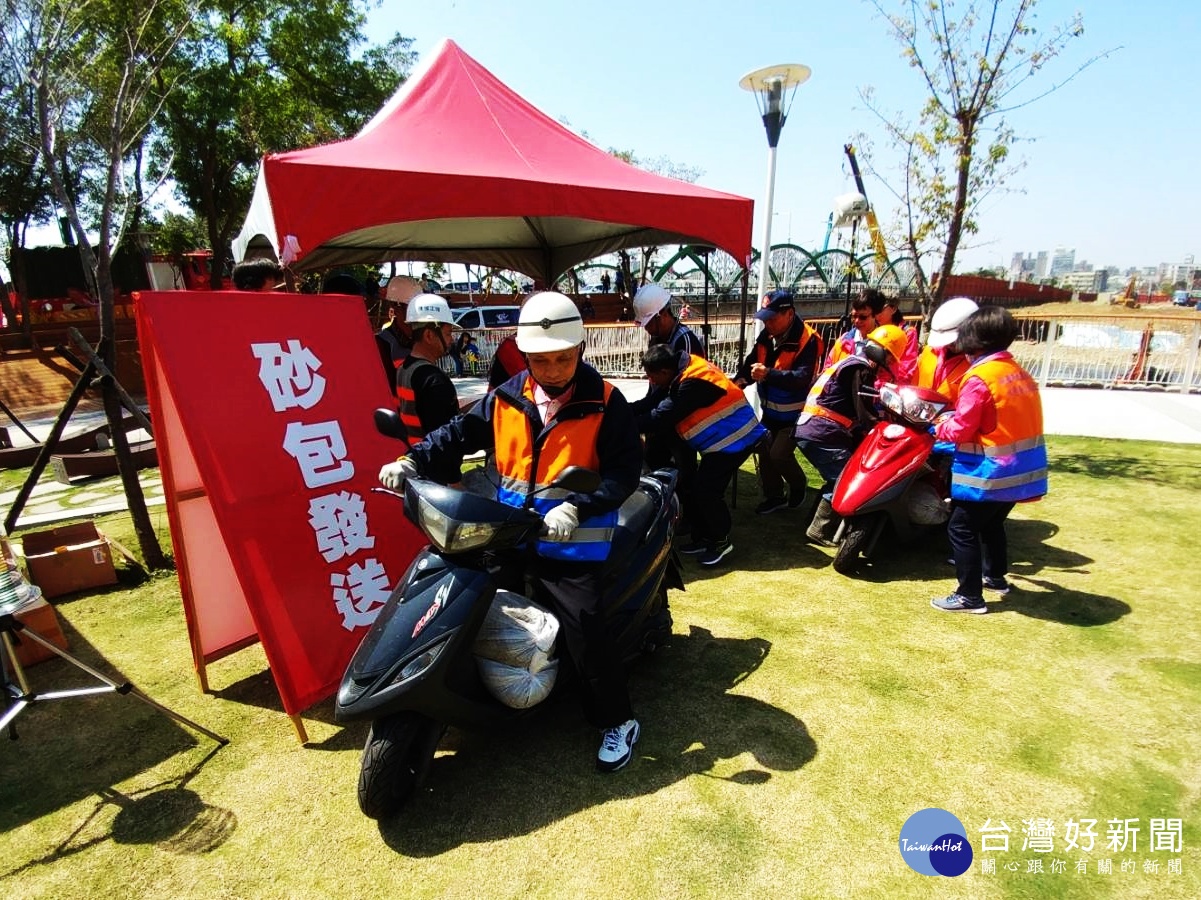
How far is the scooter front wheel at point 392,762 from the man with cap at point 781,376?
3667mm

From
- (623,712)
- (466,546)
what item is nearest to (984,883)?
(623,712)

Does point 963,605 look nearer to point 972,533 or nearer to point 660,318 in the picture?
point 972,533

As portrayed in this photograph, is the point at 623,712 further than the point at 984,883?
Yes

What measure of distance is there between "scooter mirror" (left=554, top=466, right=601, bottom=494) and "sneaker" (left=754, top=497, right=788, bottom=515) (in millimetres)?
3604

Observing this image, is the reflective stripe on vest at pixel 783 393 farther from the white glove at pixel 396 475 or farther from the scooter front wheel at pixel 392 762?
the scooter front wheel at pixel 392 762

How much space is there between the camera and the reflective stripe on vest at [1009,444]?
3299 millimetres

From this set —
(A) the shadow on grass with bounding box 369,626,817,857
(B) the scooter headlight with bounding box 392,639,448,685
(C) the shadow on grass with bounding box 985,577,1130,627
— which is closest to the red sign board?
(A) the shadow on grass with bounding box 369,626,817,857

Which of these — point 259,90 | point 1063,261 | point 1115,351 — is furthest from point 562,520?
point 1063,261

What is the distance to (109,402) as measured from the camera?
397 cm

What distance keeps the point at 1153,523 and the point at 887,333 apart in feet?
7.94

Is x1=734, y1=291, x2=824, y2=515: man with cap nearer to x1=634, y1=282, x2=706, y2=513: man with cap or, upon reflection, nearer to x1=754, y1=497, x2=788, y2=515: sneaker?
x1=754, y1=497, x2=788, y2=515: sneaker

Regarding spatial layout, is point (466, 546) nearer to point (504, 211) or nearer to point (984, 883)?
point (984, 883)

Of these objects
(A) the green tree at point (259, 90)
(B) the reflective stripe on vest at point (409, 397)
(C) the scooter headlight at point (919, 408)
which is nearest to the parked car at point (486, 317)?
(A) the green tree at point (259, 90)

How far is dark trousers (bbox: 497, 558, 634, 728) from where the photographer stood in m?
2.44
